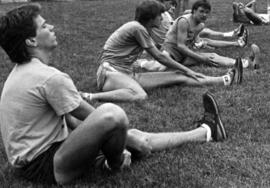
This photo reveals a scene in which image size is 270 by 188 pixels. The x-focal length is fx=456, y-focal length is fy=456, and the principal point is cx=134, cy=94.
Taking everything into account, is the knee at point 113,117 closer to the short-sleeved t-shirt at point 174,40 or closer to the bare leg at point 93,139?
the bare leg at point 93,139

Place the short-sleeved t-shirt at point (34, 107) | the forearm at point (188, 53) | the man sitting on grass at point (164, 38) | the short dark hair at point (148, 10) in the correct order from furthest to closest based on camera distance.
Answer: the man sitting on grass at point (164, 38) < the forearm at point (188, 53) < the short dark hair at point (148, 10) < the short-sleeved t-shirt at point (34, 107)

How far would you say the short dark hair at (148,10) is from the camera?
5183mm

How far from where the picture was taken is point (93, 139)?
290 centimetres

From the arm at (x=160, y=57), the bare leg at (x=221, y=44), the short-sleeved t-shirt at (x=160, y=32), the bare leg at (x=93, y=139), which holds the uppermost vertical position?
the bare leg at (x=93, y=139)

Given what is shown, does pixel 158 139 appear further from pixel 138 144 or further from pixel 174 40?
pixel 174 40

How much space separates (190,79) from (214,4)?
11629 mm

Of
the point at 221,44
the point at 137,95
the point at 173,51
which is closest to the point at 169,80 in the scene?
the point at 137,95

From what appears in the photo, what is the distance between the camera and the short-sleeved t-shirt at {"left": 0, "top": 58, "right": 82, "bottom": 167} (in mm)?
2859

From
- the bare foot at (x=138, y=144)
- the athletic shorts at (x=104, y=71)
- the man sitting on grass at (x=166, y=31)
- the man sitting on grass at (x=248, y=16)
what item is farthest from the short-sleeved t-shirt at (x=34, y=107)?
the man sitting on grass at (x=248, y=16)

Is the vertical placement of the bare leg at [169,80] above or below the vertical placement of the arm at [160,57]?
below

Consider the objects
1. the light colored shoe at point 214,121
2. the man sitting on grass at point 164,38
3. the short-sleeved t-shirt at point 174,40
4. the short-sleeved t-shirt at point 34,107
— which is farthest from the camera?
the man sitting on grass at point 164,38

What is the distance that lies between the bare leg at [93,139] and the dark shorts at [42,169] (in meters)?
0.05

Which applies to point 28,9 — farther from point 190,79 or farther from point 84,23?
point 84,23

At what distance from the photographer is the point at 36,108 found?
2.94m
